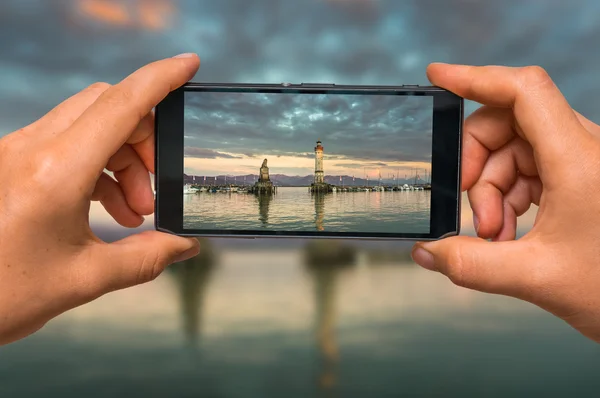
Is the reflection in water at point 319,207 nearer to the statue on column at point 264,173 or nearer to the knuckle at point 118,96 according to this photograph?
the statue on column at point 264,173

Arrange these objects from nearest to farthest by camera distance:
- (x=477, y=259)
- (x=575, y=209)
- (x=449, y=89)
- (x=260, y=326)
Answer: (x=575, y=209) < (x=477, y=259) < (x=449, y=89) < (x=260, y=326)

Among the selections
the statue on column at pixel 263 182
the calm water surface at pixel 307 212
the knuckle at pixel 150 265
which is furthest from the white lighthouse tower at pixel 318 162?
the knuckle at pixel 150 265

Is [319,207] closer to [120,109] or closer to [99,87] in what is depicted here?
[120,109]

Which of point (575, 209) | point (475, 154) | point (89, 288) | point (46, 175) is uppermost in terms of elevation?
point (475, 154)

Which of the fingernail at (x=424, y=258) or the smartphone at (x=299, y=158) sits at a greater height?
the smartphone at (x=299, y=158)

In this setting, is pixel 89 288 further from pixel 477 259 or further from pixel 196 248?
pixel 477 259

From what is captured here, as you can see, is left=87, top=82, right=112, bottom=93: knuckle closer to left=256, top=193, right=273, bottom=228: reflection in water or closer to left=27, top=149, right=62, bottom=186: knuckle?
left=27, top=149, right=62, bottom=186: knuckle

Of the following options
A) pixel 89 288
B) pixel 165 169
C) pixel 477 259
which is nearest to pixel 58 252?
pixel 89 288

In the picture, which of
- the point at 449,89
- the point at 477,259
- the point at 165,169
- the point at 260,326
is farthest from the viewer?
the point at 260,326
